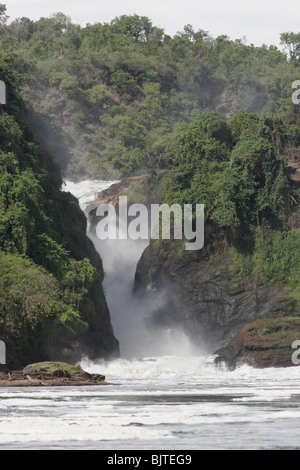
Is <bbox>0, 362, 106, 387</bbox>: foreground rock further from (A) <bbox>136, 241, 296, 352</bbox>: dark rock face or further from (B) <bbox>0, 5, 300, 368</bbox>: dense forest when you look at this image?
(A) <bbox>136, 241, 296, 352</bbox>: dark rock face

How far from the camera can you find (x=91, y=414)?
104 ft

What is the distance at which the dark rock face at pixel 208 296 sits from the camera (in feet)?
249

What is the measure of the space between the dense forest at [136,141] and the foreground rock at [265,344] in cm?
656

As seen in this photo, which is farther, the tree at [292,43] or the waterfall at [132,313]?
the tree at [292,43]

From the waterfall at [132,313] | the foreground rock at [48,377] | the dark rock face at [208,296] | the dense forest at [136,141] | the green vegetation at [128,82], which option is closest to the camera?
the foreground rock at [48,377]

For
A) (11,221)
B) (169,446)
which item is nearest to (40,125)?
(11,221)

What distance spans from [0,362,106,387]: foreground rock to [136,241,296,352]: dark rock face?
28105mm

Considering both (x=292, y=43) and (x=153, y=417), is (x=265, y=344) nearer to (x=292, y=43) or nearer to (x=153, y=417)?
(x=153, y=417)

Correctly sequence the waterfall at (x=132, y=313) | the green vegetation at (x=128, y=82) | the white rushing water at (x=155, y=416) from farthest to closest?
the green vegetation at (x=128, y=82), the waterfall at (x=132, y=313), the white rushing water at (x=155, y=416)

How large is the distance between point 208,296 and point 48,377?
31504 millimetres

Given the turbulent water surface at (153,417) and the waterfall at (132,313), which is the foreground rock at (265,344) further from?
the turbulent water surface at (153,417)

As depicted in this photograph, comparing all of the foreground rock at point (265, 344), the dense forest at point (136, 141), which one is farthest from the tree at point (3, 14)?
the foreground rock at point (265, 344)

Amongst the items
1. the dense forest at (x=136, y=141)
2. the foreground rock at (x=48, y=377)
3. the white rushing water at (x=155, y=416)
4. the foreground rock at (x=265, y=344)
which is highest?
the dense forest at (x=136, y=141)

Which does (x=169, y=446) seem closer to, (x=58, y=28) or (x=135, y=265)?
(x=135, y=265)
